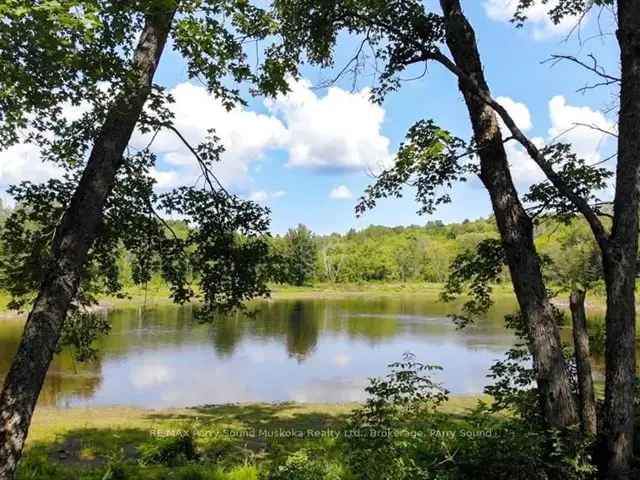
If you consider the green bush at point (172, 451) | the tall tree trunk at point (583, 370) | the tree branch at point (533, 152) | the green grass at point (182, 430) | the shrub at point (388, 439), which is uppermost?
the tree branch at point (533, 152)

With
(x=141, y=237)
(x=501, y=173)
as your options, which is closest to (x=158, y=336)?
(x=141, y=237)

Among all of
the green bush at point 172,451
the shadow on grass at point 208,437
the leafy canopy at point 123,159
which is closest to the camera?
the leafy canopy at point 123,159

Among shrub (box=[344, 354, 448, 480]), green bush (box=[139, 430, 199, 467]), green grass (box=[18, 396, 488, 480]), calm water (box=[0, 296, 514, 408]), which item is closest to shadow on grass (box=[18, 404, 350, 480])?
green grass (box=[18, 396, 488, 480])

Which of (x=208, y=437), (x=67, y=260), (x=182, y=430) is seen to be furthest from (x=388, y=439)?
(x=208, y=437)

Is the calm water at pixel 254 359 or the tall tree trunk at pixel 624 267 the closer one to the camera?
the tall tree trunk at pixel 624 267

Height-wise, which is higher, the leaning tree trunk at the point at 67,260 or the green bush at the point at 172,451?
the leaning tree trunk at the point at 67,260

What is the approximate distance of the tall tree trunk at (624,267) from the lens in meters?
5.31

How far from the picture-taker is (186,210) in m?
7.36

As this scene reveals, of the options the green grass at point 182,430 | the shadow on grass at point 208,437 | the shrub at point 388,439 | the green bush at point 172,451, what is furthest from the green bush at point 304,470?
the green bush at point 172,451

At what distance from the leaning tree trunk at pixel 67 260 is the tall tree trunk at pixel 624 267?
186 inches

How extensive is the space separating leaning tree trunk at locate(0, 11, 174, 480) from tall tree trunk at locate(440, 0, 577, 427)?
3295 millimetres

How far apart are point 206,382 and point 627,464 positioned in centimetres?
1750

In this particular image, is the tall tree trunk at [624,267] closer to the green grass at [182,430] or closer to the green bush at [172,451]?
the green grass at [182,430]

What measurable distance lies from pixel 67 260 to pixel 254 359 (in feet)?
68.8
